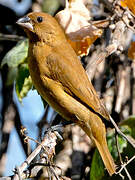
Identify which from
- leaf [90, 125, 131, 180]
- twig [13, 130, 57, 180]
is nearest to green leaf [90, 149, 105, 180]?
leaf [90, 125, 131, 180]

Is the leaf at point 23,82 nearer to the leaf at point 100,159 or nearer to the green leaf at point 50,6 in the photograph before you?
the leaf at point 100,159

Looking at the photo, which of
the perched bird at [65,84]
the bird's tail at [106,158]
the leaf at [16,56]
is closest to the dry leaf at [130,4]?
the perched bird at [65,84]

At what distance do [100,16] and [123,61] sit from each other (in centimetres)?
53

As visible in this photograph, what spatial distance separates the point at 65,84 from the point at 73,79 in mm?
78

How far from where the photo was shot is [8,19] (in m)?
5.10

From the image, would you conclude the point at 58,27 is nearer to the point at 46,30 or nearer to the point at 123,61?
the point at 46,30

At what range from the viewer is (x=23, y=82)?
12.3ft

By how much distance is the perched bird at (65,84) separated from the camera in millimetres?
3703

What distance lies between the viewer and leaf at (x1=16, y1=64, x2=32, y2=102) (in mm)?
3752

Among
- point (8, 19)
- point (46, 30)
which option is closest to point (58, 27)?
point (46, 30)

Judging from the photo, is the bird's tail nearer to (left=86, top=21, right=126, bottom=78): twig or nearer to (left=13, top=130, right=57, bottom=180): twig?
(left=13, top=130, right=57, bottom=180): twig

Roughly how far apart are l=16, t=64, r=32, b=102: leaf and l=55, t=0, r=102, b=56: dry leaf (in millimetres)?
470

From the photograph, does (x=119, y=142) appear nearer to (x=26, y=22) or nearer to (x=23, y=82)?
(x=23, y=82)

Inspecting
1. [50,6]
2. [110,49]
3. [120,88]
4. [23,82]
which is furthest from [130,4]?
[50,6]
